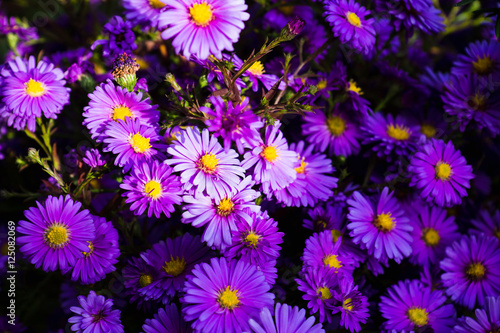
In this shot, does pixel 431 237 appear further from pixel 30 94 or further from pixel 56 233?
pixel 30 94

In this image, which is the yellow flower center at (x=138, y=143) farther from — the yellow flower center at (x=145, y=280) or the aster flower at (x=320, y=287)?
the aster flower at (x=320, y=287)

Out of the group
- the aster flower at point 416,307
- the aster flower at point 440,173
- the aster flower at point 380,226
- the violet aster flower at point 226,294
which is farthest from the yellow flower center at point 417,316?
the violet aster flower at point 226,294

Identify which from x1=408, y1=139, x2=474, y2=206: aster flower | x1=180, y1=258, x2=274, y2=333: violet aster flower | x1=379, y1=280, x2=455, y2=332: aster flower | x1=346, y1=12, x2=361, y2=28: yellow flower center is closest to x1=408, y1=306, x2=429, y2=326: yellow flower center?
Answer: x1=379, y1=280, x2=455, y2=332: aster flower

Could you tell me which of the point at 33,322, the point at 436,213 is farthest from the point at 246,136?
the point at 33,322

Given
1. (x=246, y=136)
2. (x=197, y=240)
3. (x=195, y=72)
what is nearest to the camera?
(x=246, y=136)

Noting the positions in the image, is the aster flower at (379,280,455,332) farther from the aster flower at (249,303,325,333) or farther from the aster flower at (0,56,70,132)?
the aster flower at (0,56,70,132)

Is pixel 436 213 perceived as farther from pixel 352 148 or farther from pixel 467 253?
pixel 352 148

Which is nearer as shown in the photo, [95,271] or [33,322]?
[95,271]
